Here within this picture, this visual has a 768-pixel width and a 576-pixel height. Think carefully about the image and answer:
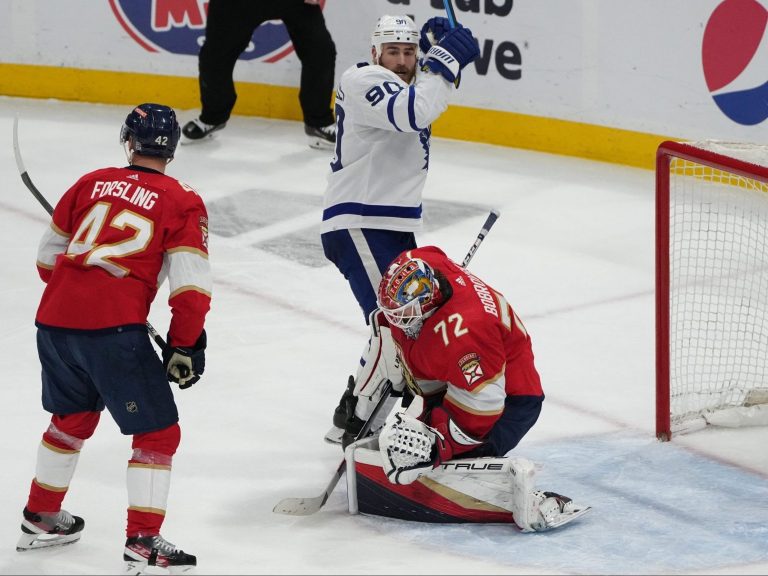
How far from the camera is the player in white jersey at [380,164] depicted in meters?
3.89

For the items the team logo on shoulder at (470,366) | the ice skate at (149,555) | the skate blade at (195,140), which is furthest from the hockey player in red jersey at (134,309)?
the skate blade at (195,140)

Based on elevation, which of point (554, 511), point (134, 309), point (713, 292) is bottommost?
point (554, 511)

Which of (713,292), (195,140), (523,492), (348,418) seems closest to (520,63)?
(195,140)

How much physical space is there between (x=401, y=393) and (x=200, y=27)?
4.39 m

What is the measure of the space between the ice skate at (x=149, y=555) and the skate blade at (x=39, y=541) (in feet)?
0.86

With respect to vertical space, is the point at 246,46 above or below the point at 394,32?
below

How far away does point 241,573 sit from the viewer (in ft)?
10.7

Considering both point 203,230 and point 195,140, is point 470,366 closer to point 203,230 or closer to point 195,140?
point 203,230

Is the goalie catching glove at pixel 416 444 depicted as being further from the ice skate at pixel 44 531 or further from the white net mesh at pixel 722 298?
the white net mesh at pixel 722 298

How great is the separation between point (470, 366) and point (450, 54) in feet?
3.21

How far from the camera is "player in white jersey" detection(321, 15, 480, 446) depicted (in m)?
3.89

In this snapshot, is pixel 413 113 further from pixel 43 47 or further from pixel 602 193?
pixel 43 47

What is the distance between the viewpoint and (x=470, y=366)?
3.34 metres

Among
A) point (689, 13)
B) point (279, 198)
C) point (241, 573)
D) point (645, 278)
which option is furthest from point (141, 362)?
point (689, 13)
